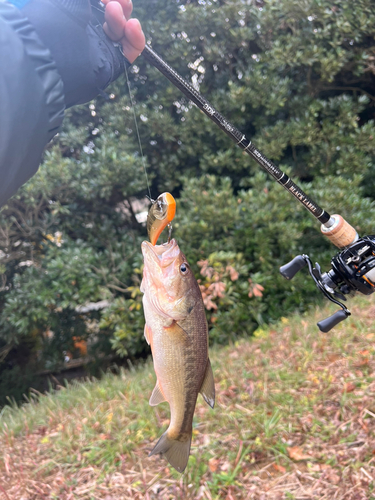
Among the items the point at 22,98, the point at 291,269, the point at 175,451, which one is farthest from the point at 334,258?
the point at 22,98

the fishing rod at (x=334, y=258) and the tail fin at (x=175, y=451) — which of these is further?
the fishing rod at (x=334, y=258)

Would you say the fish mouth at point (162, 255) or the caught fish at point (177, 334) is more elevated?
the fish mouth at point (162, 255)

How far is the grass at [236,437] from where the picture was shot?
236 centimetres

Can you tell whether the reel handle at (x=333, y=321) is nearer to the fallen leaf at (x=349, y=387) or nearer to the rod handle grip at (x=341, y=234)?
the rod handle grip at (x=341, y=234)

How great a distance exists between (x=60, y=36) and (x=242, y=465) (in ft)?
9.04

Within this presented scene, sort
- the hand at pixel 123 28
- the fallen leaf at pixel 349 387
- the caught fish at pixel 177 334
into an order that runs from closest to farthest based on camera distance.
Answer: the caught fish at pixel 177 334, the hand at pixel 123 28, the fallen leaf at pixel 349 387

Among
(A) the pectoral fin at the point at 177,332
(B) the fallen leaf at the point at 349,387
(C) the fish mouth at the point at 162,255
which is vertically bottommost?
(B) the fallen leaf at the point at 349,387

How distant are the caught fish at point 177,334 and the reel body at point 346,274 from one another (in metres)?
0.58

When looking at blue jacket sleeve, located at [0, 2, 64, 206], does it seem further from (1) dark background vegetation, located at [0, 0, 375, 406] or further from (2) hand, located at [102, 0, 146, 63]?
(1) dark background vegetation, located at [0, 0, 375, 406]

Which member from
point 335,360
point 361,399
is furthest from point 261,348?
point 361,399

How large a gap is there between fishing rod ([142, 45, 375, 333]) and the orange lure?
2.34 ft

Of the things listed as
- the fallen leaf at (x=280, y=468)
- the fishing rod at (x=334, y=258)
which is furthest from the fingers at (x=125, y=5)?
the fallen leaf at (x=280, y=468)

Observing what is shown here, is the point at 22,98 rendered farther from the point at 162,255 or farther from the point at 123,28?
the point at 123,28

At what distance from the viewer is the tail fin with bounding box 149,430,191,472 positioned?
4.59 feet
